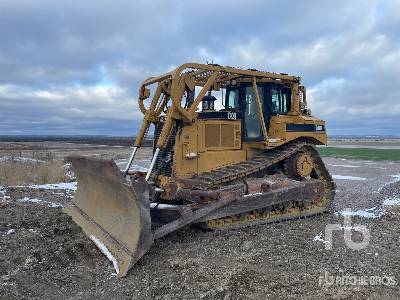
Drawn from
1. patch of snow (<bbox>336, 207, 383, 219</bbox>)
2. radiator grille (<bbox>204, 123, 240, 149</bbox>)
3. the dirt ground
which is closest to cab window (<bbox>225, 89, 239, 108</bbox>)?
radiator grille (<bbox>204, 123, 240, 149</bbox>)

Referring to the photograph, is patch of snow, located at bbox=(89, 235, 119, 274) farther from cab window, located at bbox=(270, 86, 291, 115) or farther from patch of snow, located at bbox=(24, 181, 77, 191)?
patch of snow, located at bbox=(24, 181, 77, 191)

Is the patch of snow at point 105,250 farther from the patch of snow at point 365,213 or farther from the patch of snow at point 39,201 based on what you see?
the patch of snow at point 365,213

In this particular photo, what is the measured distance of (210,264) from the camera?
6.62 meters

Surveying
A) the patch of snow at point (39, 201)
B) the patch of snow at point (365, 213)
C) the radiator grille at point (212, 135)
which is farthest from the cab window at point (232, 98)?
the patch of snow at point (39, 201)

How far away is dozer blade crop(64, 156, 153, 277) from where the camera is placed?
6.71 m

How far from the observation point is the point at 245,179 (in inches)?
366

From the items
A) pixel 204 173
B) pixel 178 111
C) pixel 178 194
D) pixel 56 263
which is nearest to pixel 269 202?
pixel 204 173

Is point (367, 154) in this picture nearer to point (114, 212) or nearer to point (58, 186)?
point (58, 186)

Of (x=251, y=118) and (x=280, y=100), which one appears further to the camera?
(x=280, y=100)

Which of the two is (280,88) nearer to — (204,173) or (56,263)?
(204,173)

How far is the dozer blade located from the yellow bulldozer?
20 mm

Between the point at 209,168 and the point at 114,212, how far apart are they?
2.41m

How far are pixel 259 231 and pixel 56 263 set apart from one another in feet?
13.0

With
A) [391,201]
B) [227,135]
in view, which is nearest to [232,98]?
[227,135]
